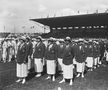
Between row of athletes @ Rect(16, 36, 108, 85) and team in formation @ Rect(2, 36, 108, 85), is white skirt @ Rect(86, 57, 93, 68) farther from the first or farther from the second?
row of athletes @ Rect(16, 36, 108, 85)

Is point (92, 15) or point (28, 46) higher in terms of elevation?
point (92, 15)

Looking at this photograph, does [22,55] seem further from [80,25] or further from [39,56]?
[80,25]

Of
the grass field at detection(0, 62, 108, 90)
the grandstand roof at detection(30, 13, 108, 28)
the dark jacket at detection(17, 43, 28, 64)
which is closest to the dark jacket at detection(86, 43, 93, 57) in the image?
the grass field at detection(0, 62, 108, 90)

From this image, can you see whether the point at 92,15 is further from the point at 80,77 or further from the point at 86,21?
the point at 80,77

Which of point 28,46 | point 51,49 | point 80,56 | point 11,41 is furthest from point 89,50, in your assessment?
point 11,41

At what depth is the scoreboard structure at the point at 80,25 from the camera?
108 ft

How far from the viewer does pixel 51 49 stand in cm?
897

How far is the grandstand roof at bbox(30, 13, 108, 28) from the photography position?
31795 mm

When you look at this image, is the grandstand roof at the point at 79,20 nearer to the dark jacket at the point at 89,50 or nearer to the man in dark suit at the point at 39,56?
the dark jacket at the point at 89,50

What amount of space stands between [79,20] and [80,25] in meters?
3.14

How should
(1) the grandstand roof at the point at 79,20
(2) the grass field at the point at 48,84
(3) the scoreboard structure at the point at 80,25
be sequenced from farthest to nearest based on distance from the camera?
(3) the scoreboard structure at the point at 80,25 < (1) the grandstand roof at the point at 79,20 < (2) the grass field at the point at 48,84

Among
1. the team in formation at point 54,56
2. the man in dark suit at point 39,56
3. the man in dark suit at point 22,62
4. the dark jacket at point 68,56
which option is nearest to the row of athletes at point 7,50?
the team in formation at point 54,56

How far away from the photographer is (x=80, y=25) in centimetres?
3788

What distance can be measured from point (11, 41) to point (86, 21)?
21.8 metres
